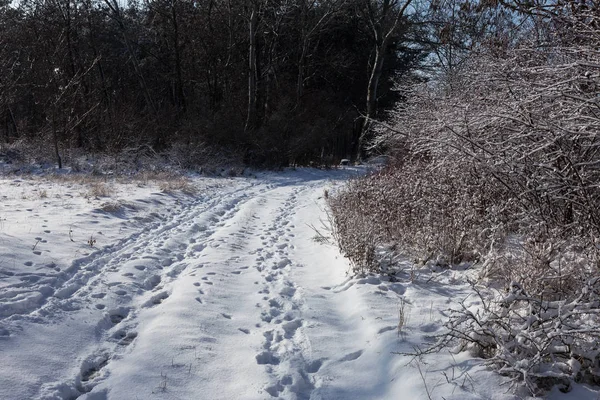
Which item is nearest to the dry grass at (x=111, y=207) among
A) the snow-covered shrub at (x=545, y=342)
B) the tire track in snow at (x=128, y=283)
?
the tire track in snow at (x=128, y=283)

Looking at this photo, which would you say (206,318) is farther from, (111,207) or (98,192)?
(98,192)

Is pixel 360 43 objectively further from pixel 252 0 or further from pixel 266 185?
pixel 266 185

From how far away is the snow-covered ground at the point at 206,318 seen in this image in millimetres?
2859

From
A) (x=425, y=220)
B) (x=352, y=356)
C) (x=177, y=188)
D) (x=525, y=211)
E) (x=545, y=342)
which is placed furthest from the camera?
(x=177, y=188)

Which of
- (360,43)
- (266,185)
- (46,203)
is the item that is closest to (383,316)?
(46,203)

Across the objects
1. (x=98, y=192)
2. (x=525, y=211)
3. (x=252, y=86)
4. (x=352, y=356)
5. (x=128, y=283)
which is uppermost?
(x=252, y=86)

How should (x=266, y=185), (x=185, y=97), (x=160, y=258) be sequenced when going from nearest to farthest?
1. (x=160, y=258)
2. (x=266, y=185)
3. (x=185, y=97)

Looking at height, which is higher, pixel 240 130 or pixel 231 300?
pixel 240 130

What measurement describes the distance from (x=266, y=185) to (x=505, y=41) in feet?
29.7

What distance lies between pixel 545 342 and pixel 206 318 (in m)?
2.77

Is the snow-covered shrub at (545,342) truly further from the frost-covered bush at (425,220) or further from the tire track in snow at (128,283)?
the tire track in snow at (128,283)

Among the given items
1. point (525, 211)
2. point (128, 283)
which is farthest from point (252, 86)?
point (525, 211)

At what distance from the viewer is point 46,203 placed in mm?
8039

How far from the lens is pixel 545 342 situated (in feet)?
8.68
